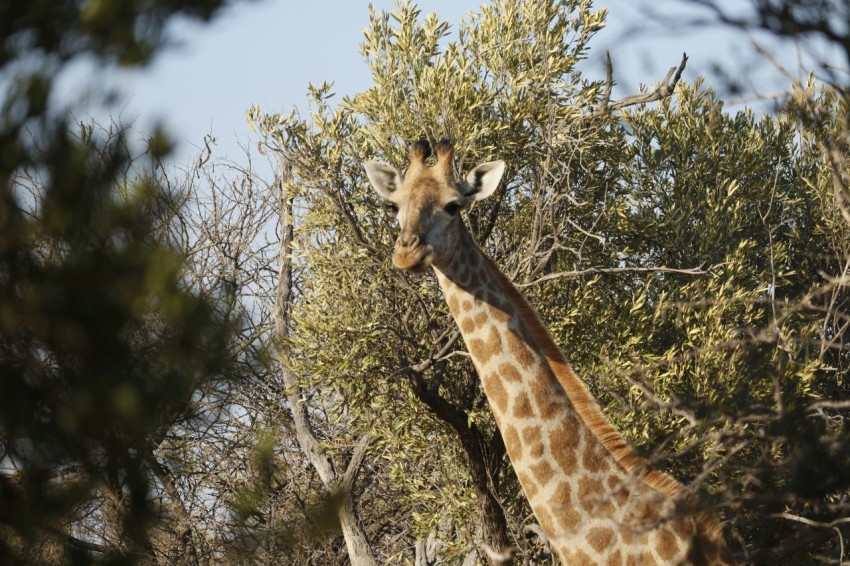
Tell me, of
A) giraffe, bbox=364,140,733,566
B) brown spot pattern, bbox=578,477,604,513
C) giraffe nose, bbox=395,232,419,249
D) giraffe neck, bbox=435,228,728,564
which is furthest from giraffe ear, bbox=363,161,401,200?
brown spot pattern, bbox=578,477,604,513

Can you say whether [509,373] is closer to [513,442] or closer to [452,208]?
[513,442]

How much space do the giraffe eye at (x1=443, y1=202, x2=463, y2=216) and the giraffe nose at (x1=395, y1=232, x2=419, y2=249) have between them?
1.76ft

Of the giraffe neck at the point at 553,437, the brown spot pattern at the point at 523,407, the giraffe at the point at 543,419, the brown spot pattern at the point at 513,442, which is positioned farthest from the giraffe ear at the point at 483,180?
the brown spot pattern at the point at 513,442

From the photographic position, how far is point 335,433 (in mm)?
16484

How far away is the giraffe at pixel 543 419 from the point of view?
7.19m

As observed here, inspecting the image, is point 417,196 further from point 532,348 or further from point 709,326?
point 709,326

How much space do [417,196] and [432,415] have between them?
460 centimetres

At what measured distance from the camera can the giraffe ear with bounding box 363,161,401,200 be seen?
31.1 feet

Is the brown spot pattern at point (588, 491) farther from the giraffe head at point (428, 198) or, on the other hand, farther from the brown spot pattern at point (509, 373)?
the giraffe head at point (428, 198)

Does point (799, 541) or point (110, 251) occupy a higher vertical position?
point (110, 251)

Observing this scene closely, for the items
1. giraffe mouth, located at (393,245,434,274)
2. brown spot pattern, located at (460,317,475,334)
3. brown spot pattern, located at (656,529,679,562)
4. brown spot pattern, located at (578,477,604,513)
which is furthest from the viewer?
brown spot pattern, located at (460,317,475,334)

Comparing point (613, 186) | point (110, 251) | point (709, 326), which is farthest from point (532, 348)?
point (613, 186)

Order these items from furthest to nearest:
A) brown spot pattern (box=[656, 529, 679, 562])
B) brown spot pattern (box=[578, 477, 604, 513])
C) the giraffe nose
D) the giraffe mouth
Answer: the giraffe nose < the giraffe mouth < brown spot pattern (box=[578, 477, 604, 513]) < brown spot pattern (box=[656, 529, 679, 562])

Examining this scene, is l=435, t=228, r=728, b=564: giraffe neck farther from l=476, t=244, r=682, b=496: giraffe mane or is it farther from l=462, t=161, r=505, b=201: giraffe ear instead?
l=462, t=161, r=505, b=201: giraffe ear
